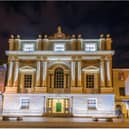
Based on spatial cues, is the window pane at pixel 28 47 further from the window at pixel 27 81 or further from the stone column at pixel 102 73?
the stone column at pixel 102 73

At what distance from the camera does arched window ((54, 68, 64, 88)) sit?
71.5 feet

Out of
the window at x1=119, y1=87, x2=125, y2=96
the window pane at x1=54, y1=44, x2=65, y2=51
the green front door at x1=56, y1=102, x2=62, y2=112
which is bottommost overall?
the green front door at x1=56, y1=102, x2=62, y2=112

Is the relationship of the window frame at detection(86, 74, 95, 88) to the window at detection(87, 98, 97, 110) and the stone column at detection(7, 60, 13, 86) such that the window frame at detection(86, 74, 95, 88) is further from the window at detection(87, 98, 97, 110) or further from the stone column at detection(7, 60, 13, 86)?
the stone column at detection(7, 60, 13, 86)

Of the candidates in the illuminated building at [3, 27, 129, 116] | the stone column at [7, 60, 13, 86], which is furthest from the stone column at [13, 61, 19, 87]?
the stone column at [7, 60, 13, 86]

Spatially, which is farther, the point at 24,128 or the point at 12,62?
the point at 12,62

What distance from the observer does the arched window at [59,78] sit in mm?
21781

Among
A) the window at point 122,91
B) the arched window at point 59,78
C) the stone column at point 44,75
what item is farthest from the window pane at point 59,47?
the window at point 122,91

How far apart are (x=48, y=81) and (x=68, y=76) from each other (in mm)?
1672

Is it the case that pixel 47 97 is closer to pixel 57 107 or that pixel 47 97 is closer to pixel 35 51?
pixel 57 107

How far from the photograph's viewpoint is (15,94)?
21.2 m

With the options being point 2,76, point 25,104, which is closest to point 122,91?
Answer: point 25,104

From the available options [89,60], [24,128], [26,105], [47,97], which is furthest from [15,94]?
[24,128]

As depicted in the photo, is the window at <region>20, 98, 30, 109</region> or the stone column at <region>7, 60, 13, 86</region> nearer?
the window at <region>20, 98, 30, 109</region>

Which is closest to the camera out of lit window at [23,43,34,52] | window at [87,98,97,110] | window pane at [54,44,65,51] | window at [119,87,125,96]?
window at [87,98,97,110]
